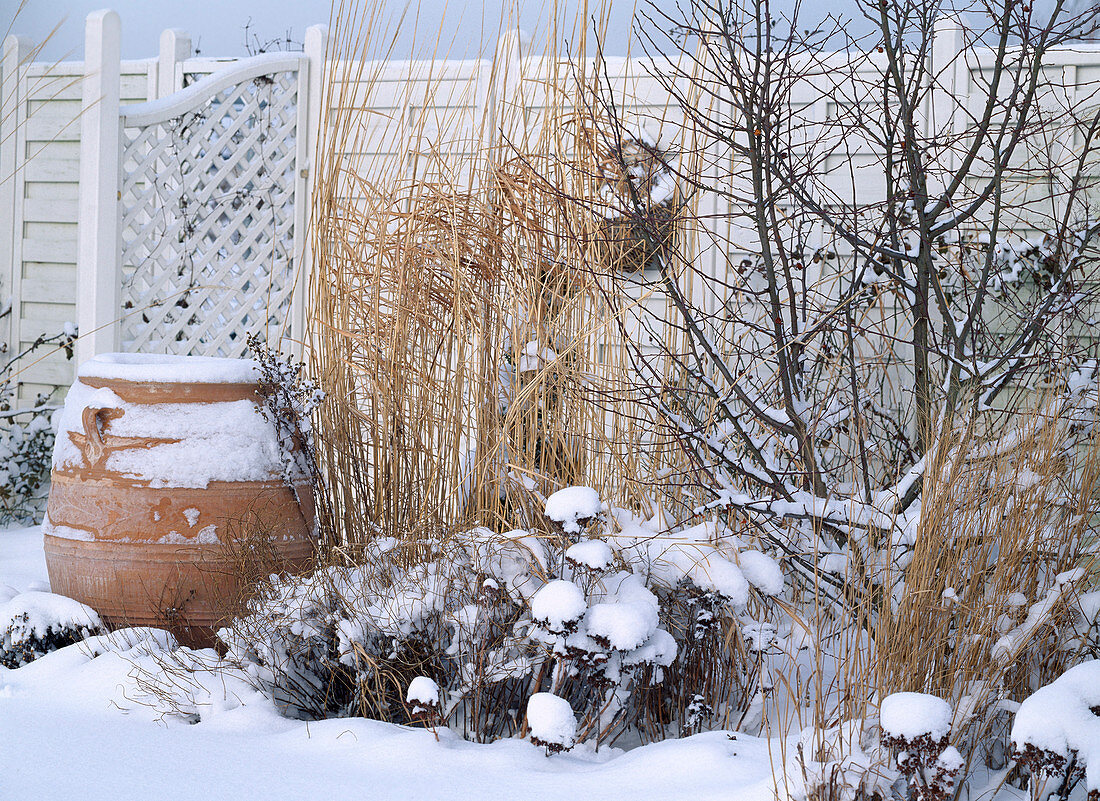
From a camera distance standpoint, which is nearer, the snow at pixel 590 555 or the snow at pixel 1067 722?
the snow at pixel 1067 722

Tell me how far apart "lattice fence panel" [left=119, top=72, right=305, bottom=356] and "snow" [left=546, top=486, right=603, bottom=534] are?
2.58 metres

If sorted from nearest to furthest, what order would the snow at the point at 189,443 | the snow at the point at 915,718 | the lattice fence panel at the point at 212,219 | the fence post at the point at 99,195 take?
1. the snow at the point at 915,718
2. the snow at the point at 189,443
3. the fence post at the point at 99,195
4. the lattice fence panel at the point at 212,219

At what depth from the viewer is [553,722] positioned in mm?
1583

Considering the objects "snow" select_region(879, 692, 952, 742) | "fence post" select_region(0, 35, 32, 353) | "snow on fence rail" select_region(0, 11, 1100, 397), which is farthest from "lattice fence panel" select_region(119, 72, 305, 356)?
"snow" select_region(879, 692, 952, 742)

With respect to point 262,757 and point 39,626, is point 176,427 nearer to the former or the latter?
point 39,626

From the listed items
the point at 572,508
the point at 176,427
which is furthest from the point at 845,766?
the point at 176,427

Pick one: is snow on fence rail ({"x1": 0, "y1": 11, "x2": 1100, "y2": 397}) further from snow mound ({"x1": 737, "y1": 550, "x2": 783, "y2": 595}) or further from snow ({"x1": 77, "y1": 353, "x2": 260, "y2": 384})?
snow mound ({"x1": 737, "y1": 550, "x2": 783, "y2": 595})

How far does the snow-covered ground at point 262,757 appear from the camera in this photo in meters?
1.52

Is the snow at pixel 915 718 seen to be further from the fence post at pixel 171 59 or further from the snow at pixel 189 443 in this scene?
the fence post at pixel 171 59

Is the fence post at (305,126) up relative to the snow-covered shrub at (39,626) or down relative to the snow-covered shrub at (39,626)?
up

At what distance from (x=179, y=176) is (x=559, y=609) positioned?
3.18 m

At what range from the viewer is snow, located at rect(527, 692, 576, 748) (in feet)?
5.19

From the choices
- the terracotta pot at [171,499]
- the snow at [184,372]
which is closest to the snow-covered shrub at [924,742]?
the terracotta pot at [171,499]

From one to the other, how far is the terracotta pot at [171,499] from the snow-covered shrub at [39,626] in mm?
38
